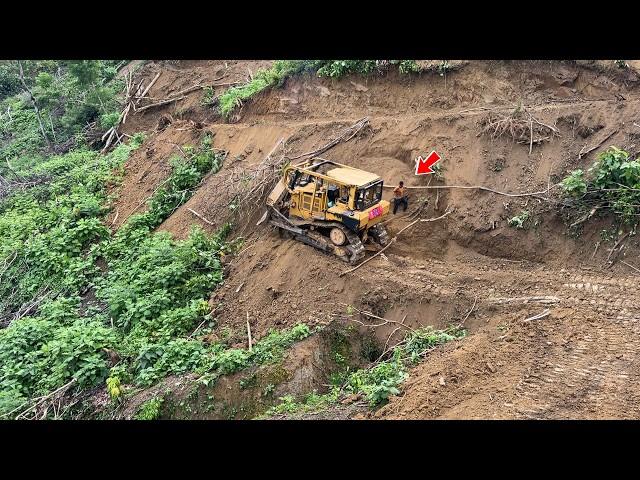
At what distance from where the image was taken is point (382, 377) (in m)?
10.5

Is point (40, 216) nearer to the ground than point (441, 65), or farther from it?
nearer to the ground

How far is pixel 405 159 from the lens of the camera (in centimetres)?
1552

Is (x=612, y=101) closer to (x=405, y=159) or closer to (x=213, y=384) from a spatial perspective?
(x=405, y=159)

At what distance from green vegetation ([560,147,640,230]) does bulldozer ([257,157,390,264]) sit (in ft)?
13.4

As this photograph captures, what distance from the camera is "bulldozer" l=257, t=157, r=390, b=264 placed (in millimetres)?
12961

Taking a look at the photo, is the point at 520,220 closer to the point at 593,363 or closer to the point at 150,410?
the point at 593,363

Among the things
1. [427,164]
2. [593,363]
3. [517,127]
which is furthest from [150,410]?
[517,127]

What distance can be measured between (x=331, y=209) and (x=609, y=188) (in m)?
5.98

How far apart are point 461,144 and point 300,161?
4.35 metres

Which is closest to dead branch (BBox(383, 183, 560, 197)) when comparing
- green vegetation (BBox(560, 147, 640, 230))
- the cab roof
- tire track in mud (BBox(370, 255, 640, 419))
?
green vegetation (BBox(560, 147, 640, 230))

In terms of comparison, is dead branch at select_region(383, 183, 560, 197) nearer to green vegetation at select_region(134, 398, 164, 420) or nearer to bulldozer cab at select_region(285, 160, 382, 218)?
bulldozer cab at select_region(285, 160, 382, 218)

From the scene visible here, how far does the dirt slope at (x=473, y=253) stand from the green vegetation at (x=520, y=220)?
16 cm

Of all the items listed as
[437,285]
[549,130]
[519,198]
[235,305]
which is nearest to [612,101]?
[549,130]

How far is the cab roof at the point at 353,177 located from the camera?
12867 mm
